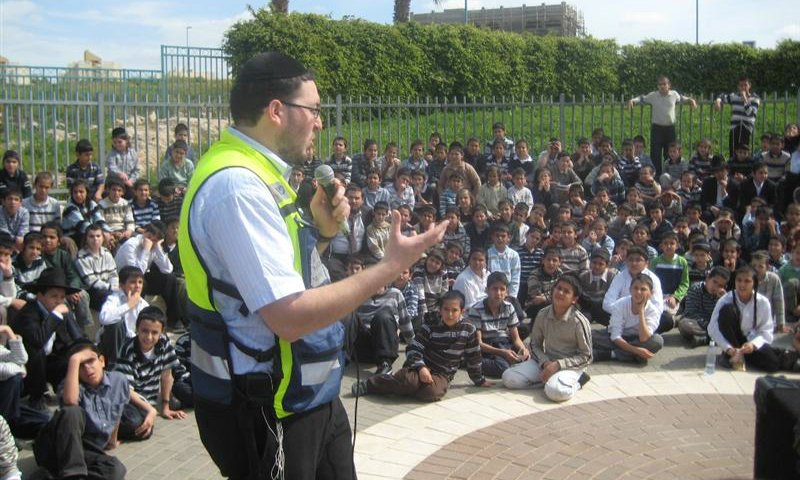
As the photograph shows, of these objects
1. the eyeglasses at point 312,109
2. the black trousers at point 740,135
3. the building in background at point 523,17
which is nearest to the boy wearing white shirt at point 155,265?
the eyeglasses at point 312,109

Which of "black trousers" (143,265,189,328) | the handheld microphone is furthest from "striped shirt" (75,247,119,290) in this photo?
the handheld microphone

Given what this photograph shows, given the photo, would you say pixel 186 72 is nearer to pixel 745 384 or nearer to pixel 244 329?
A: pixel 745 384

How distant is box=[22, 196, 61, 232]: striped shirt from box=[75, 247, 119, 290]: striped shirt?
1.06 metres

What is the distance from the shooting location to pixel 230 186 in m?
2.20

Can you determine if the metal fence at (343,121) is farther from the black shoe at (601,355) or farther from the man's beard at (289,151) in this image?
the man's beard at (289,151)

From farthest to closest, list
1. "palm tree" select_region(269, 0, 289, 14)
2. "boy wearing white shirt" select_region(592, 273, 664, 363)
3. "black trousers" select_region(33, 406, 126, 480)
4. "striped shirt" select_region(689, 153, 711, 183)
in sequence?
1. "palm tree" select_region(269, 0, 289, 14)
2. "striped shirt" select_region(689, 153, 711, 183)
3. "boy wearing white shirt" select_region(592, 273, 664, 363)
4. "black trousers" select_region(33, 406, 126, 480)

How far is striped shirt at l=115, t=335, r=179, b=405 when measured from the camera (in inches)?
253

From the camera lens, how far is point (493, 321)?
804 centimetres

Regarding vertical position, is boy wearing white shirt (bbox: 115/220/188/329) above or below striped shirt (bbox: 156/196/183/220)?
below

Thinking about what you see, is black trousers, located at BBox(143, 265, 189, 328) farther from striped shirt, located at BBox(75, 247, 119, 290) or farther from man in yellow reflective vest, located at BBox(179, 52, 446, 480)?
man in yellow reflective vest, located at BBox(179, 52, 446, 480)

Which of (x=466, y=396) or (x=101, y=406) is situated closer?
(x=101, y=406)

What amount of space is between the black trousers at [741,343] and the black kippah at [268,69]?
6346mm

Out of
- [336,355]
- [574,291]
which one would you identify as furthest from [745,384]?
[336,355]

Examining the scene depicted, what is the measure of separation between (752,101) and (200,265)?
1352 centimetres
